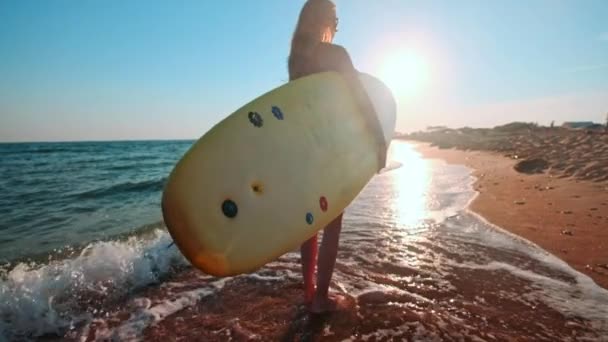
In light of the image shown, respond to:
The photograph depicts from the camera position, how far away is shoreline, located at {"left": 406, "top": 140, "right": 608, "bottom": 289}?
336 centimetres

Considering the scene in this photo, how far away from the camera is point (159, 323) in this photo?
2.35 metres

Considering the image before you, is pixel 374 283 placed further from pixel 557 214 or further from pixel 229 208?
pixel 557 214

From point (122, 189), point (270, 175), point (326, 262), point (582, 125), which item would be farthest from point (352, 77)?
point (582, 125)

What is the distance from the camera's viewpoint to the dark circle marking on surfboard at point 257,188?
1725 mm

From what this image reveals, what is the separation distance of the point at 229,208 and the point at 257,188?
7.6 inches

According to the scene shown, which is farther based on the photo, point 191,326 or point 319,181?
point 191,326

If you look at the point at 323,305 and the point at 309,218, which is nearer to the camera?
the point at 309,218

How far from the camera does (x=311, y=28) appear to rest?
90.6 inches

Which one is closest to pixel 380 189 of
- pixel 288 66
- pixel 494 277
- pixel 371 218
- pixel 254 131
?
pixel 371 218

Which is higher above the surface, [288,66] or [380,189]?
[288,66]

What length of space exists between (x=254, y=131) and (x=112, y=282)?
214 cm

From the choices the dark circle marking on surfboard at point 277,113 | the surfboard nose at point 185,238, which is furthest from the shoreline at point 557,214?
the surfboard nose at point 185,238

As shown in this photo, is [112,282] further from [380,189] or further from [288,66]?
[380,189]

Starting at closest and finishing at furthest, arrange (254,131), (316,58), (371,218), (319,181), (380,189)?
(254,131) < (319,181) < (316,58) < (371,218) < (380,189)
